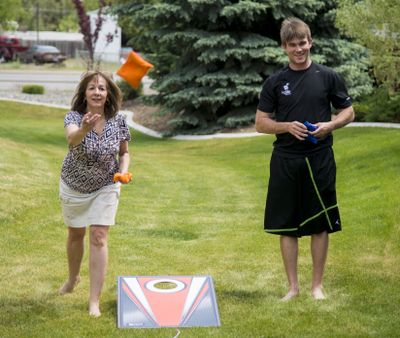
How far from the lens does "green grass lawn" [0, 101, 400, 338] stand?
5328 mm

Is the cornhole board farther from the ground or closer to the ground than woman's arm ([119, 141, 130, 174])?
closer to the ground

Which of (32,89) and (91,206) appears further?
(32,89)

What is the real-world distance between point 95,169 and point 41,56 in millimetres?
47517

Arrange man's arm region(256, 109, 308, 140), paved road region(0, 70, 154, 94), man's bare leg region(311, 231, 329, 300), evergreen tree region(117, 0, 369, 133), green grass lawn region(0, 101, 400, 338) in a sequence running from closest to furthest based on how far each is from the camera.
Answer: green grass lawn region(0, 101, 400, 338) → man's arm region(256, 109, 308, 140) → man's bare leg region(311, 231, 329, 300) → evergreen tree region(117, 0, 369, 133) → paved road region(0, 70, 154, 94)

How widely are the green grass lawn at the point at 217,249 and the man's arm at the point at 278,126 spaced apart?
3.92 feet

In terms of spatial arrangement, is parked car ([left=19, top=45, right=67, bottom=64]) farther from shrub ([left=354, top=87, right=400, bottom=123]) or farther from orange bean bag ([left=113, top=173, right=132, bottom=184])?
orange bean bag ([left=113, top=173, right=132, bottom=184])

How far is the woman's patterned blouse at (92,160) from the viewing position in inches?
212

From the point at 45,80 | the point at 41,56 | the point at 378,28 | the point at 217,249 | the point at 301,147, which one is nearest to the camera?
the point at 301,147

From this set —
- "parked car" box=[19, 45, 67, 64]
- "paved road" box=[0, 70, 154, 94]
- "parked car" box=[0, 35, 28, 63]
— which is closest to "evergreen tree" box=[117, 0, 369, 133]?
"paved road" box=[0, 70, 154, 94]

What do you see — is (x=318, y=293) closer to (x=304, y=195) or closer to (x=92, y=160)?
(x=304, y=195)

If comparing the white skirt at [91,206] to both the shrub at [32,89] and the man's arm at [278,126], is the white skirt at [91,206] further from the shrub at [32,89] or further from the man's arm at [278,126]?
the shrub at [32,89]

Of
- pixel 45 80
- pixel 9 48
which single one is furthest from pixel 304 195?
pixel 9 48

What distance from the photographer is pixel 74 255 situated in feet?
19.2

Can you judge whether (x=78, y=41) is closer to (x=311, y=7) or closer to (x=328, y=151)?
(x=311, y=7)
